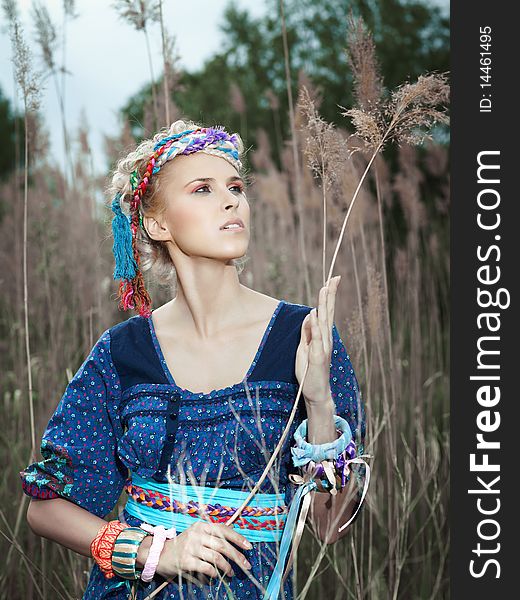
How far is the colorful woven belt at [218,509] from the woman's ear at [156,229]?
0.51m

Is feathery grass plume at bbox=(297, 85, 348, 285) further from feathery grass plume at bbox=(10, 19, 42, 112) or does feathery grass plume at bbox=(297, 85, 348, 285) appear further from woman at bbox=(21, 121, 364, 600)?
feathery grass plume at bbox=(10, 19, 42, 112)

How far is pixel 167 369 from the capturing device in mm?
1675

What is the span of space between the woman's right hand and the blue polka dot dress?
2.3 inches

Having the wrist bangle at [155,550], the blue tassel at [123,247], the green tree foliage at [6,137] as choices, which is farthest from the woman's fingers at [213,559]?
the green tree foliage at [6,137]

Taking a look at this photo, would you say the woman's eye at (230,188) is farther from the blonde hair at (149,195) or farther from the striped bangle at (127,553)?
the striped bangle at (127,553)

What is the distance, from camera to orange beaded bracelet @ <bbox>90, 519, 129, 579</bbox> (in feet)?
5.02

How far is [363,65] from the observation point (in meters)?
2.03

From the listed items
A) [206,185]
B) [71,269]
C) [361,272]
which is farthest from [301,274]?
[206,185]

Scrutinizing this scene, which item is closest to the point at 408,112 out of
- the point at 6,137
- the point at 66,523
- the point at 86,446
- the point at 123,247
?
the point at 123,247

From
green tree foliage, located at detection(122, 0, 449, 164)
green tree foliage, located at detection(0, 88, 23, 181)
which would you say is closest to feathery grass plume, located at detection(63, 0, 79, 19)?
green tree foliage, located at detection(122, 0, 449, 164)

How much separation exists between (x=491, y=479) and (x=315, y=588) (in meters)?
0.71

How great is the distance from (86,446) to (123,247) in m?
0.43

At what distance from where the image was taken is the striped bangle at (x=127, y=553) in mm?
1512

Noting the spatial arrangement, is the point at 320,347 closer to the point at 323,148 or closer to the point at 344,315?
the point at 323,148
